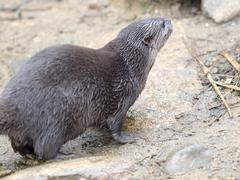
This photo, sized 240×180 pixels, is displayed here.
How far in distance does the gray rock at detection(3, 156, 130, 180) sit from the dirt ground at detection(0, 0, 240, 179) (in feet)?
0.38

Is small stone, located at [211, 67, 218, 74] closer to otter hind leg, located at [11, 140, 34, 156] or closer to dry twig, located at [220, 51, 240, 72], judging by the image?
dry twig, located at [220, 51, 240, 72]

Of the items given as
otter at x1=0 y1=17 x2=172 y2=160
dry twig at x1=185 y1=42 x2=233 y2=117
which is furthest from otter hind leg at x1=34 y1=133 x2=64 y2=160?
dry twig at x1=185 y1=42 x2=233 y2=117

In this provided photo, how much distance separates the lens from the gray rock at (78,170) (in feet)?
15.0

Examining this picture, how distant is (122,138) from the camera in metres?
5.23

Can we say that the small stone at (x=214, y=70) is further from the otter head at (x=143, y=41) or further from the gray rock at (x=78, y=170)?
the gray rock at (x=78, y=170)

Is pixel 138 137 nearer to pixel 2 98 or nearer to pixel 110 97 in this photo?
pixel 110 97

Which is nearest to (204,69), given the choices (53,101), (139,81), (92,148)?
(139,81)

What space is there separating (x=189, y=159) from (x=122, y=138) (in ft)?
2.23

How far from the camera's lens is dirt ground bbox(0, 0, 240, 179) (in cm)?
493

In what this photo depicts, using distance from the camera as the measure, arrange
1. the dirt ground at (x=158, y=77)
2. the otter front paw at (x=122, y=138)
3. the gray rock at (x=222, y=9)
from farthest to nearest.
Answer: the gray rock at (x=222, y=9), the otter front paw at (x=122, y=138), the dirt ground at (x=158, y=77)

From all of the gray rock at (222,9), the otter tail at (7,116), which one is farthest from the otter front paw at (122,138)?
the gray rock at (222,9)

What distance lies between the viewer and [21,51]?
6930mm

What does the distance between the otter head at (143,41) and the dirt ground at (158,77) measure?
0.46 m

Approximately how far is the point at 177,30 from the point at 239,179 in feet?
8.67
